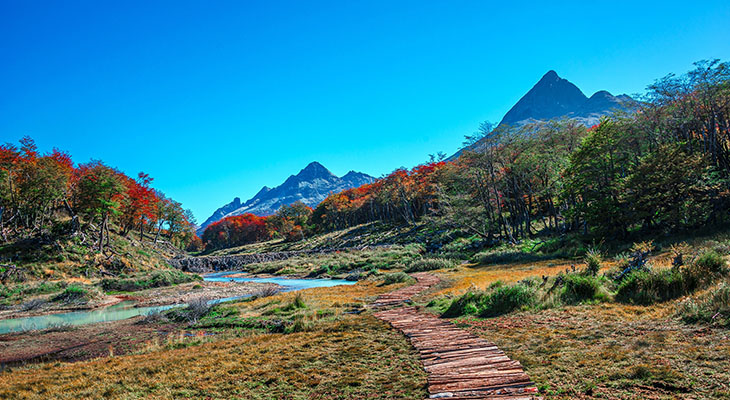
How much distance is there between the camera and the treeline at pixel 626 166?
22312 mm

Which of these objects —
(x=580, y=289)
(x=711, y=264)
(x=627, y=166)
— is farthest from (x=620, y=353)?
(x=627, y=166)

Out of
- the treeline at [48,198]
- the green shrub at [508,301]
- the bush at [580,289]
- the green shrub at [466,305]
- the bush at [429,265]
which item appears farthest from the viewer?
the treeline at [48,198]

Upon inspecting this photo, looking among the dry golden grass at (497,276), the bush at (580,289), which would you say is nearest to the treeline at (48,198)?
the dry golden grass at (497,276)

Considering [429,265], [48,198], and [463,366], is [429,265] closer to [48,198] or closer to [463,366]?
[463,366]

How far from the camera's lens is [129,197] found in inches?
1925

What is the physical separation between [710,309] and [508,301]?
4617 mm

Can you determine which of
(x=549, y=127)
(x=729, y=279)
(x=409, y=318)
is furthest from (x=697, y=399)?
(x=549, y=127)

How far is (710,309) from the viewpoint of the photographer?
6.44 metres

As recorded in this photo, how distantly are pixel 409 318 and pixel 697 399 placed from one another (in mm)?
7555

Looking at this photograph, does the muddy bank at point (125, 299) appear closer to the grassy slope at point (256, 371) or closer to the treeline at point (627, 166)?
the grassy slope at point (256, 371)

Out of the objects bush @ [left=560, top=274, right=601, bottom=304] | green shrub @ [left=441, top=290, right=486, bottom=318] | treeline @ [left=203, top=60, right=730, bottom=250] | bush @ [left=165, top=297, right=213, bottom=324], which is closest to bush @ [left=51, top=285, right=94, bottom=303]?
bush @ [left=165, top=297, right=213, bottom=324]

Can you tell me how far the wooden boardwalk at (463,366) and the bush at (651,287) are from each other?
15.5 feet

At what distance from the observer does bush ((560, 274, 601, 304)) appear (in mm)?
9641

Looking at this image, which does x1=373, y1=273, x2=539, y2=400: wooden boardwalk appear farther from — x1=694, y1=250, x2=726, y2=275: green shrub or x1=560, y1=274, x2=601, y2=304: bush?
x1=694, y1=250, x2=726, y2=275: green shrub
